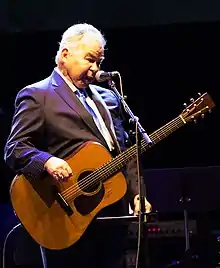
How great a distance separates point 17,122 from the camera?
2.71m

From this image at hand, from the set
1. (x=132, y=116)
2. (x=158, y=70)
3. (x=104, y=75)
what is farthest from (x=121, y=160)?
(x=158, y=70)

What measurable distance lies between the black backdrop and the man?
6.82ft

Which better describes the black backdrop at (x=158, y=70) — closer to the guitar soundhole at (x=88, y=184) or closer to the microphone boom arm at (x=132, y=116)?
the guitar soundhole at (x=88, y=184)

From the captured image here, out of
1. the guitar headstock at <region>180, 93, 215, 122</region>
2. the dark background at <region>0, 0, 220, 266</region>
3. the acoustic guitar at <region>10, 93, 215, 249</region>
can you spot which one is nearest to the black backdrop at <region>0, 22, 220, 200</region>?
the dark background at <region>0, 0, 220, 266</region>

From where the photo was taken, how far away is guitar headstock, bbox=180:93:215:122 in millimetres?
2871

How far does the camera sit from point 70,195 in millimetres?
2686

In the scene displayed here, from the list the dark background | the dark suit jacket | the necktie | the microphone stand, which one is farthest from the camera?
the dark background

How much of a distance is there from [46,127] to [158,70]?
2440mm

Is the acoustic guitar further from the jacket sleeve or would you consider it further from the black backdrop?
the black backdrop

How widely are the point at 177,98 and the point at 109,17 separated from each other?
33.7 inches

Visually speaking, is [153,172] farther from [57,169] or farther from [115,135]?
[57,169]

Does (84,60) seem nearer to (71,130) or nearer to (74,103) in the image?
(74,103)

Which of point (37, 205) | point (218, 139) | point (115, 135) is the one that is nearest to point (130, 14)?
point (218, 139)

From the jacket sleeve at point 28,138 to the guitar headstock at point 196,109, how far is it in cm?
68
